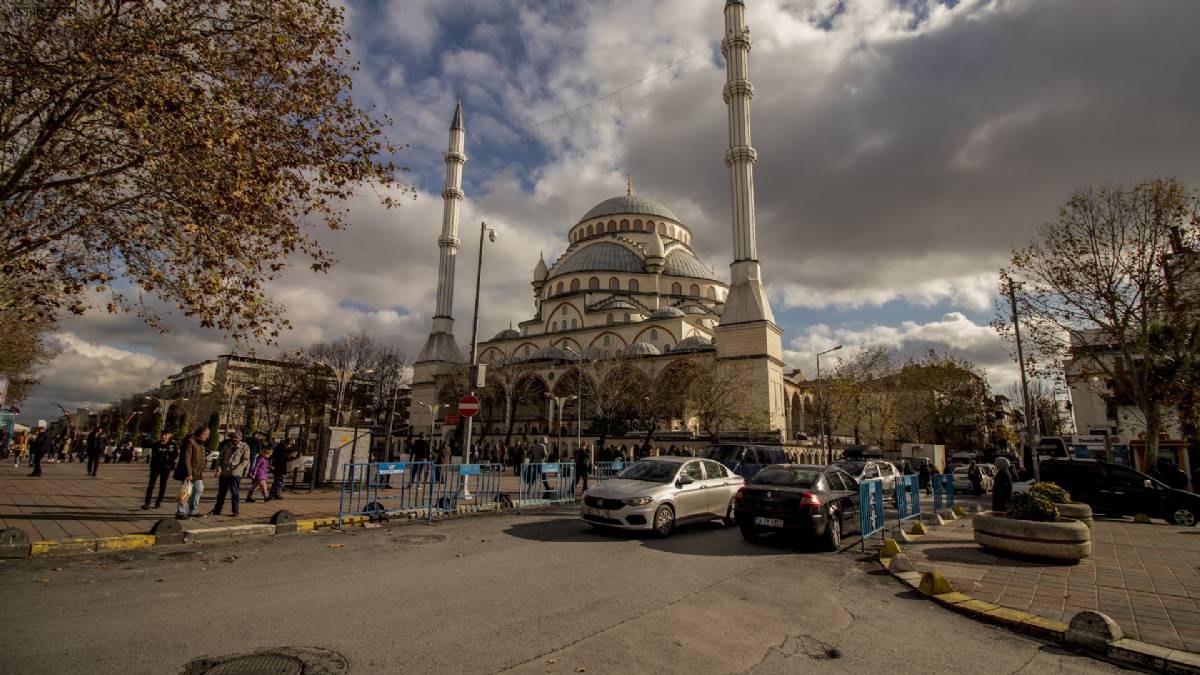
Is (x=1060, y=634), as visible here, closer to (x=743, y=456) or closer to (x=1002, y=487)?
(x=1002, y=487)

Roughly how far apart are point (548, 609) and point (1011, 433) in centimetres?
7207

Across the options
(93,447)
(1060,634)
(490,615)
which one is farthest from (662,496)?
(93,447)

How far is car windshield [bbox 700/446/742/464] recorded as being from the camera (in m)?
15.5

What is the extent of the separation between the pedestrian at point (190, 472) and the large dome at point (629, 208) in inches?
2279

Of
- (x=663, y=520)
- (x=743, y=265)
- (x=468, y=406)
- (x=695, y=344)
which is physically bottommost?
(x=663, y=520)

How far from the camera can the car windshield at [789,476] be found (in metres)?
8.95

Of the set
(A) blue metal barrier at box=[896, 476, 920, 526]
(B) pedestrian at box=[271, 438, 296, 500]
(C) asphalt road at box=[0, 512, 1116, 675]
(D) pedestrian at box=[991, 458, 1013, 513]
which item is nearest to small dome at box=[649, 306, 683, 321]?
(D) pedestrian at box=[991, 458, 1013, 513]

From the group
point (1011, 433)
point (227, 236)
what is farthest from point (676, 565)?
point (1011, 433)

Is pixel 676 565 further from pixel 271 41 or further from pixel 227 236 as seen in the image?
pixel 271 41

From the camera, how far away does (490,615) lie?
4695 millimetres

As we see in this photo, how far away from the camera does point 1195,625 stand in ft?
15.9

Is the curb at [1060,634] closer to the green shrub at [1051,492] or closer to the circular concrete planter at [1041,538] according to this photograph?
the circular concrete planter at [1041,538]

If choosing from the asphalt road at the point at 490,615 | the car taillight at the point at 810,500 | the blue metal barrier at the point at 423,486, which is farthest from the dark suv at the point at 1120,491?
the blue metal barrier at the point at 423,486

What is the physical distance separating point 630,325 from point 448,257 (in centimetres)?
1822
